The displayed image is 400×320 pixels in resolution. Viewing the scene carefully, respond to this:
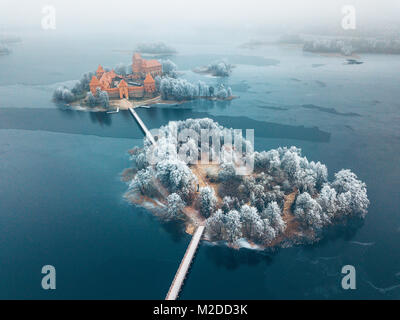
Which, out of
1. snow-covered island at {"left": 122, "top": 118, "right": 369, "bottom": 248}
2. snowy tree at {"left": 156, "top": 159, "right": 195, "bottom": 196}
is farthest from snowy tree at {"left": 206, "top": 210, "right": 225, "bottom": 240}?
snowy tree at {"left": 156, "top": 159, "right": 195, "bottom": 196}

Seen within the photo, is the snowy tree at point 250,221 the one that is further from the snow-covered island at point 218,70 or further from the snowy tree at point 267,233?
the snow-covered island at point 218,70

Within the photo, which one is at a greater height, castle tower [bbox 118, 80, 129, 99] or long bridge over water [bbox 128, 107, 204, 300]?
castle tower [bbox 118, 80, 129, 99]

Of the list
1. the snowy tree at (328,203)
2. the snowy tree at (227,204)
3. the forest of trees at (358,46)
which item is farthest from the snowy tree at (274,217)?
the forest of trees at (358,46)

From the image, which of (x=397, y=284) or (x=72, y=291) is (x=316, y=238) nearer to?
(x=397, y=284)

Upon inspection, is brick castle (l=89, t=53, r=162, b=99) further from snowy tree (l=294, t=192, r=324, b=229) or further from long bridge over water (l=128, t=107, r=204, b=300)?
snowy tree (l=294, t=192, r=324, b=229)

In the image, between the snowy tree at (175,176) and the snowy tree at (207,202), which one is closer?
the snowy tree at (207,202)
